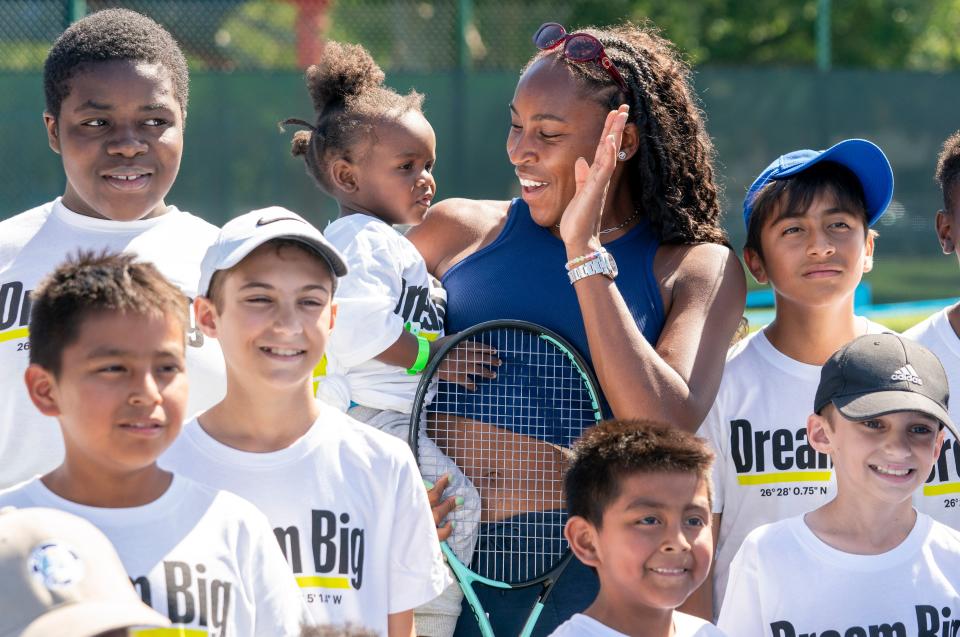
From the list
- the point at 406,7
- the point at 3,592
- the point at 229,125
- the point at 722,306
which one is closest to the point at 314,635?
the point at 3,592

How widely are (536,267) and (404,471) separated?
2.61 ft

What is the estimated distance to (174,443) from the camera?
2910 millimetres

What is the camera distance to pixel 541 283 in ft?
11.5

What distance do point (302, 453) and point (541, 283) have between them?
913mm

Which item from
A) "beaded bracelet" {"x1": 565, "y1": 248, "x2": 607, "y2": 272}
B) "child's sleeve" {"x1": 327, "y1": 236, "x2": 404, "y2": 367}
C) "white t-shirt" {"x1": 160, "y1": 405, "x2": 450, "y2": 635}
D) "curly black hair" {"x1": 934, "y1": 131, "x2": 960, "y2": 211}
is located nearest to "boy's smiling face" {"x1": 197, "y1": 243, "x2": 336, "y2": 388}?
"white t-shirt" {"x1": 160, "y1": 405, "x2": 450, "y2": 635}

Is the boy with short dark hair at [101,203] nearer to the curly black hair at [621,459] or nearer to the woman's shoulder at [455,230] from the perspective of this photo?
the woman's shoulder at [455,230]

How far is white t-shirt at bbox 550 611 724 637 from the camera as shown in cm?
280

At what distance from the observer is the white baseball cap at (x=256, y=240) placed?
2.96 metres

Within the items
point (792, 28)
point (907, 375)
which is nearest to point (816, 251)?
point (907, 375)

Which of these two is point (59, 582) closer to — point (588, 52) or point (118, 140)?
point (118, 140)

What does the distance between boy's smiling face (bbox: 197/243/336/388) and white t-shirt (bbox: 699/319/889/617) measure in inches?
46.0

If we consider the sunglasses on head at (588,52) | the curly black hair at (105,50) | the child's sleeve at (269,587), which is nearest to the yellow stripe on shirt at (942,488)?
the sunglasses on head at (588,52)

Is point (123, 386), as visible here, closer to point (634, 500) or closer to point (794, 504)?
point (634, 500)

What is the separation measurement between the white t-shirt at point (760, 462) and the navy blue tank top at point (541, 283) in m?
0.32
